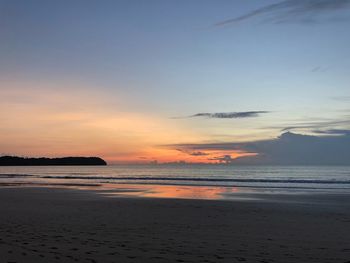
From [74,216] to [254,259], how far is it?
1001cm

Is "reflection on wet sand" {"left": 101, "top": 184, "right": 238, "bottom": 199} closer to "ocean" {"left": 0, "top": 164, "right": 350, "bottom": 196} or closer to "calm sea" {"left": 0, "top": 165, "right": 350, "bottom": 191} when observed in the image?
"ocean" {"left": 0, "top": 164, "right": 350, "bottom": 196}

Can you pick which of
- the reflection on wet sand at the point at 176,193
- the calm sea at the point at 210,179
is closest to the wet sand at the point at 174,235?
the reflection on wet sand at the point at 176,193

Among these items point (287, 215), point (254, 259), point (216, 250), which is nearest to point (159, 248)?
point (216, 250)

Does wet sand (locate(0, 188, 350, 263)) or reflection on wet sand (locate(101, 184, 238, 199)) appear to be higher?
wet sand (locate(0, 188, 350, 263))

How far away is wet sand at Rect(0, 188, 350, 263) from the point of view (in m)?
9.34

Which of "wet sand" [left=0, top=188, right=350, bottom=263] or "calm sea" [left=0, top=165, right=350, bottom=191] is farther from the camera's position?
"calm sea" [left=0, top=165, right=350, bottom=191]

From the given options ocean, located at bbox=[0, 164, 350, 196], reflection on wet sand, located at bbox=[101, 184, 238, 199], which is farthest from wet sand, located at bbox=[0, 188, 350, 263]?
ocean, located at bbox=[0, 164, 350, 196]

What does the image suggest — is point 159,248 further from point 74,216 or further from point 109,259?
point 74,216

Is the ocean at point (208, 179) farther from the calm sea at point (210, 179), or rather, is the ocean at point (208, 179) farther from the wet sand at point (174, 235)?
the wet sand at point (174, 235)

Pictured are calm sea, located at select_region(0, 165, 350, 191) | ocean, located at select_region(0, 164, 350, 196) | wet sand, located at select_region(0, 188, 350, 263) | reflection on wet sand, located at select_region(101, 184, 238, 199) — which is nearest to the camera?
wet sand, located at select_region(0, 188, 350, 263)

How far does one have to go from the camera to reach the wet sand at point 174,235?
30.6 feet

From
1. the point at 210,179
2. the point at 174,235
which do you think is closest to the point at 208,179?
the point at 210,179

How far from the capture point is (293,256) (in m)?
9.45

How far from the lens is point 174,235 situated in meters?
12.4
